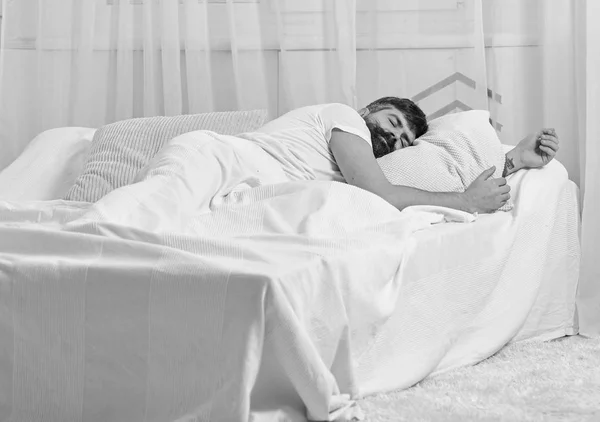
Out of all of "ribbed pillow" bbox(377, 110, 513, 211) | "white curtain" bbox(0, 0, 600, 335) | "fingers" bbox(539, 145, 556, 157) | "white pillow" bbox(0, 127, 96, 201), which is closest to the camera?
"ribbed pillow" bbox(377, 110, 513, 211)

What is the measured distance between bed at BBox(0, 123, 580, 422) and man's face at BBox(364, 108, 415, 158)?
59 cm

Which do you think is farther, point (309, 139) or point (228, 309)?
point (309, 139)

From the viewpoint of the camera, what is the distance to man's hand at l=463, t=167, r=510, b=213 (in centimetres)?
250

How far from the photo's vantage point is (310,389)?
166 centimetres

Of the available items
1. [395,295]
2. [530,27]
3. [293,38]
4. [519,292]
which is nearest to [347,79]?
[293,38]

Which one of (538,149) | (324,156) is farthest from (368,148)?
(538,149)

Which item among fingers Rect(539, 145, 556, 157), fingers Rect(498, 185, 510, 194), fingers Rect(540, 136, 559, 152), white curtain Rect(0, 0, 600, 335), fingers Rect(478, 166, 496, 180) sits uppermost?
white curtain Rect(0, 0, 600, 335)

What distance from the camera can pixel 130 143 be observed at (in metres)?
2.80

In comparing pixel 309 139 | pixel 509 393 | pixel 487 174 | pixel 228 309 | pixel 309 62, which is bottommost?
pixel 509 393

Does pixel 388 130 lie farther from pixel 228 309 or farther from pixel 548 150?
pixel 228 309

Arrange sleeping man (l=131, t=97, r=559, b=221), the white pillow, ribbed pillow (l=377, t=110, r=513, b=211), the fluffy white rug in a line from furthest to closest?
the white pillow
ribbed pillow (l=377, t=110, r=513, b=211)
sleeping man (l=131, t=97, r=559, b=221)
the fluffy white rug

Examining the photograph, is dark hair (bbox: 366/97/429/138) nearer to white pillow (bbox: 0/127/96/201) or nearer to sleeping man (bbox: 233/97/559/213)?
sleeping man (bbox: 233/97/559/213)

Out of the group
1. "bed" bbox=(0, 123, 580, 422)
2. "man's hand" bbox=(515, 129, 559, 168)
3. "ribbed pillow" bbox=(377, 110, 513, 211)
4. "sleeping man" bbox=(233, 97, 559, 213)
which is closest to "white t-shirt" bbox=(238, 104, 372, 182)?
"sleeping man" bbox=(233, 97, 559, 213)

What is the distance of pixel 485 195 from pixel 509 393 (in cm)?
62
